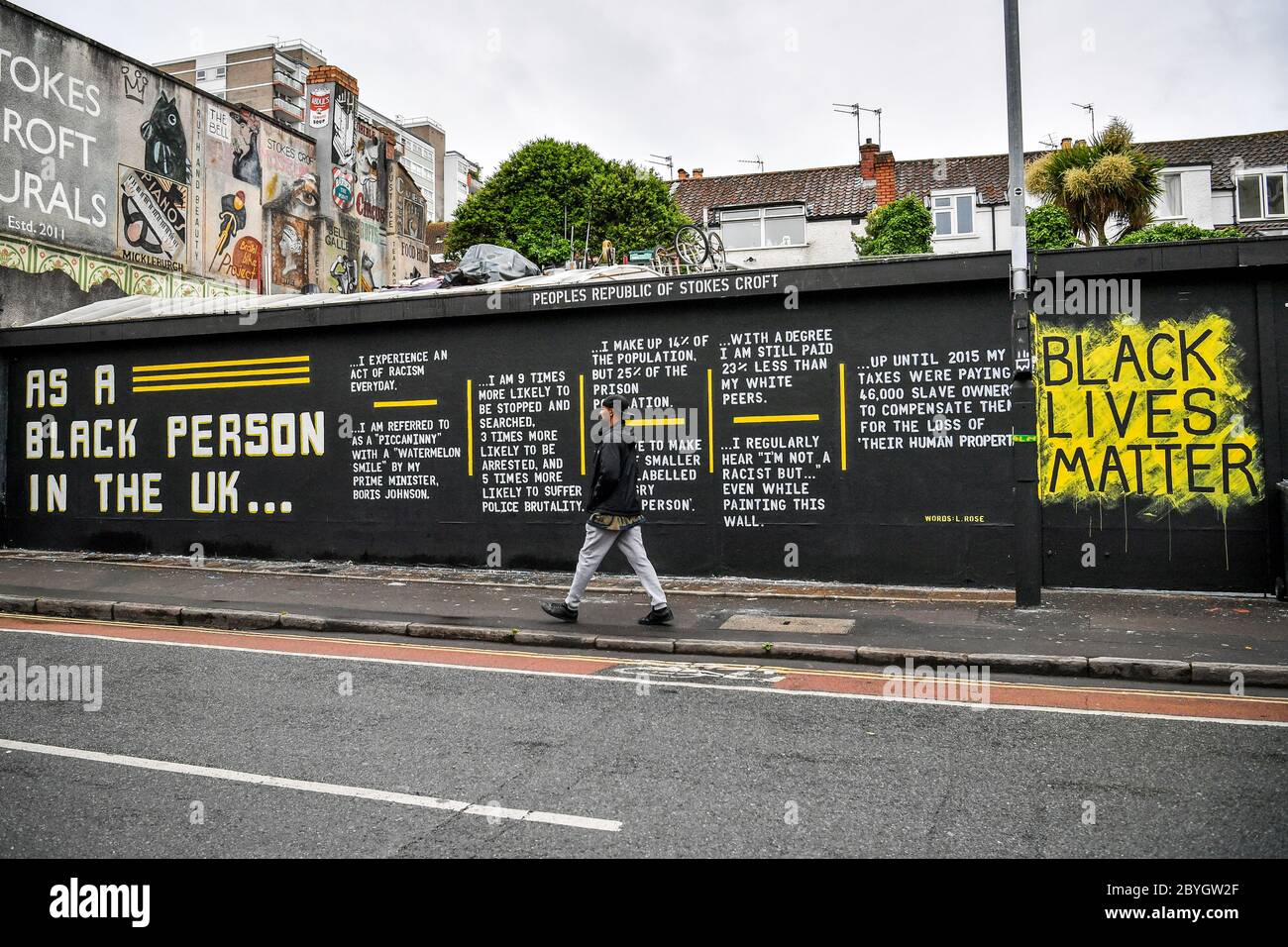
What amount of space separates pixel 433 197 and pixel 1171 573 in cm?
8064

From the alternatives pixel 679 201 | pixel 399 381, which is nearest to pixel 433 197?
pixel 679 201

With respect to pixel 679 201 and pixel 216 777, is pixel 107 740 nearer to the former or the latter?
pixel 216 777

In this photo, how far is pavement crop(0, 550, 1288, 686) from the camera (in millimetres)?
7645

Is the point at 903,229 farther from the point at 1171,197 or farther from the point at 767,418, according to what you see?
the point at 767,418

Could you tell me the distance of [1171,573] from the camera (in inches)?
405

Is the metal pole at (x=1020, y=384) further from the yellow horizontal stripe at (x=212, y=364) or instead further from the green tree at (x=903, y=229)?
the green tree at (x=903, y=229)

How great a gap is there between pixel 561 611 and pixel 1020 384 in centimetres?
504

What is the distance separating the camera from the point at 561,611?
9.23 meters

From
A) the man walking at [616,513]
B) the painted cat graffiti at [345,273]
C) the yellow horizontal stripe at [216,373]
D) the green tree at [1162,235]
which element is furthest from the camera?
the green tree at [1162,235]

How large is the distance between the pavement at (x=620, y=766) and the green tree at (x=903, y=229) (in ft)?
99.8

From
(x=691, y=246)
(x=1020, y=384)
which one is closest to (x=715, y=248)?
(x=691, y=246)

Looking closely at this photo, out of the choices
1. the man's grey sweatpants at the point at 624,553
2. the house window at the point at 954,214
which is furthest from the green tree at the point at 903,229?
the man's grey sweatpants at the point at 624,553

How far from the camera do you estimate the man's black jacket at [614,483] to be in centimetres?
898

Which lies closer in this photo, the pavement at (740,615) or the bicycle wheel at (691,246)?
the pavement at (740,615)
